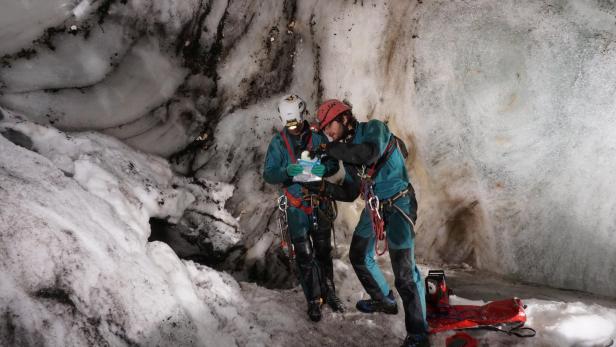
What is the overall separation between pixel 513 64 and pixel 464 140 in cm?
121

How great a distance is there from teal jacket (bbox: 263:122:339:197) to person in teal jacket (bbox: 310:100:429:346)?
0.39 meters

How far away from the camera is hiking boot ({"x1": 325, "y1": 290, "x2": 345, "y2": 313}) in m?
5.23

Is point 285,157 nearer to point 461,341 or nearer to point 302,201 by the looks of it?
point 302,201

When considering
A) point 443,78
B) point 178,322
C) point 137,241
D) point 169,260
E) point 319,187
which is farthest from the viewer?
point 443,78

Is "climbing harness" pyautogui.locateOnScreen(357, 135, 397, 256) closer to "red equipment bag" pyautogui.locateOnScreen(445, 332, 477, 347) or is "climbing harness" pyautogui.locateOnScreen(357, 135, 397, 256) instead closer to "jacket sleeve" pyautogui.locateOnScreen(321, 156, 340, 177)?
"jacket sleeve" pyautogui.locateOnScreen(321, 156, 340, 177)

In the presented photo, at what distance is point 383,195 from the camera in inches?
176

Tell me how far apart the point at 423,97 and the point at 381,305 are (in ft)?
10.5

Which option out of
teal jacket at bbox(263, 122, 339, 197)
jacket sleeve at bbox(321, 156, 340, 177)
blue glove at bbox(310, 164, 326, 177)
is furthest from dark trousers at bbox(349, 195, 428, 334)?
teal jacket at bbox(263, 122, 339, 197)

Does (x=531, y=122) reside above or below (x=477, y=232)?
above

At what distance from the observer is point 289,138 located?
4949 mm

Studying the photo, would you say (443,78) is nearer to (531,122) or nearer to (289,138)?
(531,122)

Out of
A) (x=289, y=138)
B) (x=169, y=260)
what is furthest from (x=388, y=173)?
(x=169, y=260)

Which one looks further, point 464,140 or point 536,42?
point 464,140

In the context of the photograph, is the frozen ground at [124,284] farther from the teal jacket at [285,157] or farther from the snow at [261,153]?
the teal jacket at [285,157]
